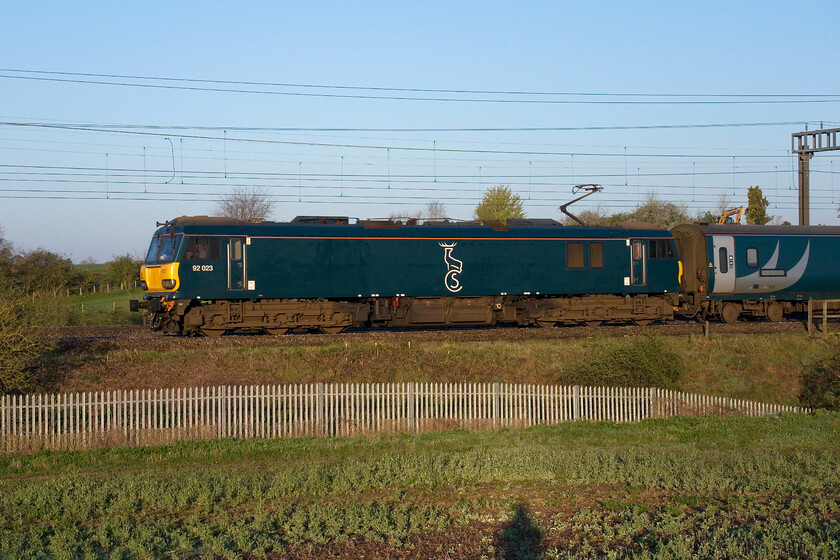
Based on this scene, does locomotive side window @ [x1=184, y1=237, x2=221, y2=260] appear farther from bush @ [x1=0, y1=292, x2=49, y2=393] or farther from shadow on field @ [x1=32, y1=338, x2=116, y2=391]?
bush @ [x1=0, y1=292, x2=49, y2=393]

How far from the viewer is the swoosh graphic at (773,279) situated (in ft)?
91.0

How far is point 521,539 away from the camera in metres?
8.09

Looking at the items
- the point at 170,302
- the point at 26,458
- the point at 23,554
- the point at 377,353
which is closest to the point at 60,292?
the point at 170,302

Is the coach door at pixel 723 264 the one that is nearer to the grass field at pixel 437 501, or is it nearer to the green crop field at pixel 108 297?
the grass field at pixel 437 501

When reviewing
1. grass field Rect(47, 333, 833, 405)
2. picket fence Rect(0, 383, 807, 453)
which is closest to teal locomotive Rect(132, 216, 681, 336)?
grass field Rect(47, 333, 833, 405)

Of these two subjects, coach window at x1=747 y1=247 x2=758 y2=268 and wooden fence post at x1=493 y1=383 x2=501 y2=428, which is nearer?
wooden fence post at x1=493 y1=383 x2=501 y2=428

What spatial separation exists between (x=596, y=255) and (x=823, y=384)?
8384mm

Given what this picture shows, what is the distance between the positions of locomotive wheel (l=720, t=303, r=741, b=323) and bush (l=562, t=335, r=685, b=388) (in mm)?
7863

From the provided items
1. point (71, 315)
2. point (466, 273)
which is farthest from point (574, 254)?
point (71, 315)

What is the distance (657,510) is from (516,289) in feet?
56.2

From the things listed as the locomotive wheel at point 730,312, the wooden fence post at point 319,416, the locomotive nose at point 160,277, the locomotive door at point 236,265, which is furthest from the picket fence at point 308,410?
the locomotive wheel at point 730,312

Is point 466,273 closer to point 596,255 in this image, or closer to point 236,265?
point 596,255

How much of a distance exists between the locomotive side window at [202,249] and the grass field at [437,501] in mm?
8865

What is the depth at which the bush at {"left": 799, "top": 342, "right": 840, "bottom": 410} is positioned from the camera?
2056 centimetres
